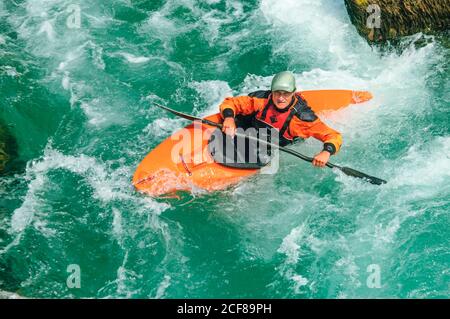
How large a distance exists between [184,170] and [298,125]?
1601mm

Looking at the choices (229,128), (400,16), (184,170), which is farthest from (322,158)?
(400,16)

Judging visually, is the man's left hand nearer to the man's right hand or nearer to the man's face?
the man's face

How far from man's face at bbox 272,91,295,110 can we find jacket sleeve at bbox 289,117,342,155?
245 millimetres

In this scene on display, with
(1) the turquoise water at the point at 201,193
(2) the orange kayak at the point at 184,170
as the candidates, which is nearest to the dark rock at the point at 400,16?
(1) the turquoise water at the point at 201,193

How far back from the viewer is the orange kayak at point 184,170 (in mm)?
7316

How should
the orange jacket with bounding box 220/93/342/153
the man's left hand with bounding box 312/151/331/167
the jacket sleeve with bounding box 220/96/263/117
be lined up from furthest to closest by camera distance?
the jacket sleeve with bounding box 220/96/263/117, the orange jacket with bounding box 220/93/342/153, the man's left hand with bounding box 312/151/331/167

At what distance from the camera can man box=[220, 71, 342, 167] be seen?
682 cm

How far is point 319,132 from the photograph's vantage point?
7.05 m

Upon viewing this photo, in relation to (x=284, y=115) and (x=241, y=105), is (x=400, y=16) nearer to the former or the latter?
(x=284, y=115)

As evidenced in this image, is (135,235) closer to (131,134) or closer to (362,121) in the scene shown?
(131,134)

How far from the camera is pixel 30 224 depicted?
734 cm

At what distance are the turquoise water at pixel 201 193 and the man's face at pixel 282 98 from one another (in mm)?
1171

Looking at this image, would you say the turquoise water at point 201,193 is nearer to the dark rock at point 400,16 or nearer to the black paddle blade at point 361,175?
the dark rock at point 400,16

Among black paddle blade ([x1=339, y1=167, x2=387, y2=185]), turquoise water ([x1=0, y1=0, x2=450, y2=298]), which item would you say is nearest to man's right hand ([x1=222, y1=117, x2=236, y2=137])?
turquoise water ([x1=0, y1=0, x2=450, y2=298])
